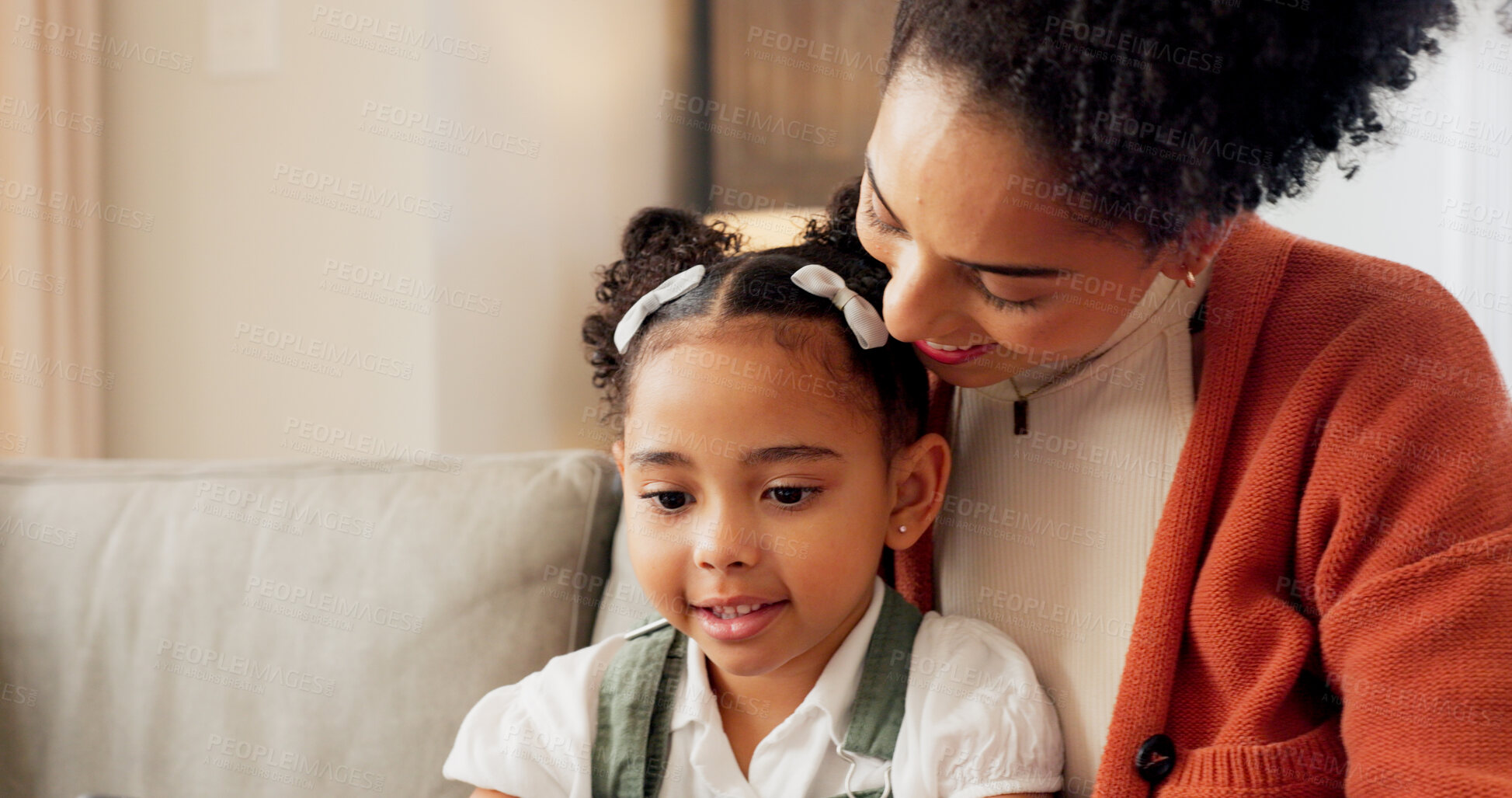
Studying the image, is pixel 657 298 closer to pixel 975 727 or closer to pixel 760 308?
pixel 760 308

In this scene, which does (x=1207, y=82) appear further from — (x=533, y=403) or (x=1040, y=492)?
(x=533, y=403)

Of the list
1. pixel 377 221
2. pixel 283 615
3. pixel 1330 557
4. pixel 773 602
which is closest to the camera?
pixel 1330 557

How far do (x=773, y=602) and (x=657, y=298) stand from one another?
0.94 ft

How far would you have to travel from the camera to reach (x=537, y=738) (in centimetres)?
100

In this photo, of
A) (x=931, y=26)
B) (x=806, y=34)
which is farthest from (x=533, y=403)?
(x=931, y=26)

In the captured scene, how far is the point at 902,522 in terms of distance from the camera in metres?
1.04

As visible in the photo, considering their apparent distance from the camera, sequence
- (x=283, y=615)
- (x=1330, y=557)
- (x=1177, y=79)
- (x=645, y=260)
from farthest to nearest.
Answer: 1. (x=283, y=615)
2. (x=645, y=260)
3. (x=1330, y=557)
4. (x=1177, y=79)

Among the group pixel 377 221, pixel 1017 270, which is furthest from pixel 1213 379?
pixel 377 221

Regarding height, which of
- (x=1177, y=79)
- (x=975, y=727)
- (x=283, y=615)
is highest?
(x=1177, y=79)

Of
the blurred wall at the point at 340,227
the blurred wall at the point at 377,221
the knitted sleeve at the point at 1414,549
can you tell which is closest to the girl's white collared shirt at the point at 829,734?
the knitted sleeve at the point at 1414,549

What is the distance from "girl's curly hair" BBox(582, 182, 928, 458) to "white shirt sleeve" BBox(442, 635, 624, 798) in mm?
260

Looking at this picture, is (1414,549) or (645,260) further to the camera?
(645,260)

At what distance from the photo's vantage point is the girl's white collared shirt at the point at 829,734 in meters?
0.93

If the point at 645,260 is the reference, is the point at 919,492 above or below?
below
